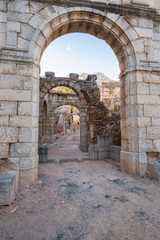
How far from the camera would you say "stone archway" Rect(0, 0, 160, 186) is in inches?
116

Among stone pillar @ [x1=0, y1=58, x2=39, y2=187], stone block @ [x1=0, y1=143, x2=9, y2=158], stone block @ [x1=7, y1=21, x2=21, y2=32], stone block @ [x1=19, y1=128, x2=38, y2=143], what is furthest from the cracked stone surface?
stone block @ [x1=7, y1=21, x2=21, y2=32]

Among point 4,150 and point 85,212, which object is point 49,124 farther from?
point 85,212

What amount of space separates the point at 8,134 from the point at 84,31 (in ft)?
12.2

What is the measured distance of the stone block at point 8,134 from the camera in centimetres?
288

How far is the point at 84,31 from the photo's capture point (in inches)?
163

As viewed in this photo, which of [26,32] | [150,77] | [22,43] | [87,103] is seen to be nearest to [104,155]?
[150,77]

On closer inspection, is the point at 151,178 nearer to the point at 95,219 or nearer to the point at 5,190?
the point at 95,219

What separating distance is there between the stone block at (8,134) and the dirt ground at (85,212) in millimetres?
1082

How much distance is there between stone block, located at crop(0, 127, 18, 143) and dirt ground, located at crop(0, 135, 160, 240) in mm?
1082

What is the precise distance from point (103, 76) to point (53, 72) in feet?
201

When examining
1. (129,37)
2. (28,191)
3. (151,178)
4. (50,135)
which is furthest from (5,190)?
(50,135)

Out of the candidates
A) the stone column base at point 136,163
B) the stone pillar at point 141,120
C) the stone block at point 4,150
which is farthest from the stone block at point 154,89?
the stone block at point 4,150

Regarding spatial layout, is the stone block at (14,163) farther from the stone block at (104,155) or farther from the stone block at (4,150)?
the stone block at (104,155)

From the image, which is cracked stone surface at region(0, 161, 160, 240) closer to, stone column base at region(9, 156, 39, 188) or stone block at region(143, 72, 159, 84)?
stone column base at region(9, 156, 39, 188)
